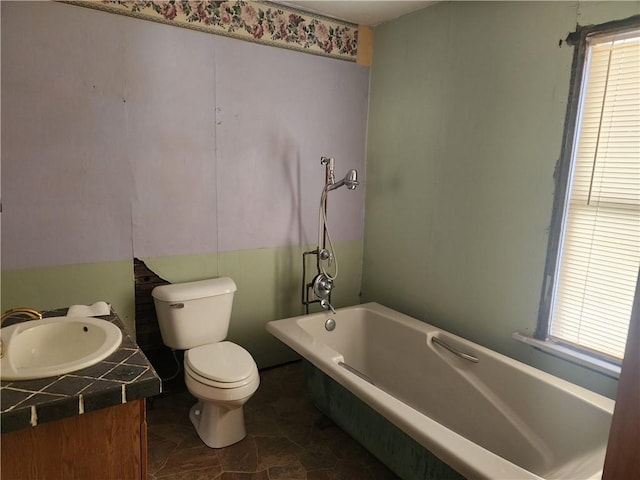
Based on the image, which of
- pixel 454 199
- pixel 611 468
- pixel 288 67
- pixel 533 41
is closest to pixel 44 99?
pixel 288 67

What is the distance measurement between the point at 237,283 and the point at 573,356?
190cm

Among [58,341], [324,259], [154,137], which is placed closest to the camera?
[58,341]

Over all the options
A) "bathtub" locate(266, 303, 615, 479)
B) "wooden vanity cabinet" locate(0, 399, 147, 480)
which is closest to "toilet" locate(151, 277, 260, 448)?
"bathtub" locate(266, 303, 615, 479)

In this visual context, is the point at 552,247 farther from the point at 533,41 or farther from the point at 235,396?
the point at 235,396

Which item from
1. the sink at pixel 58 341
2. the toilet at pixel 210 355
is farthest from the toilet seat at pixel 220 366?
the sink at pixel 58 341

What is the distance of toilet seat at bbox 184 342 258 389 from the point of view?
1.99 m

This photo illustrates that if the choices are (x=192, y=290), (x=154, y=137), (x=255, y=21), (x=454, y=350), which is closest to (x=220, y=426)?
(x=192, y=290)

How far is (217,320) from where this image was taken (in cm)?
240

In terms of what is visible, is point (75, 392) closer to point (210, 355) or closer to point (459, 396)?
point (210, 355)

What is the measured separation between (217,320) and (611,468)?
1.96m

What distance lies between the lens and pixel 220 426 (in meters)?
2.15

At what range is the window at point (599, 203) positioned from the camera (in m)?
1.73

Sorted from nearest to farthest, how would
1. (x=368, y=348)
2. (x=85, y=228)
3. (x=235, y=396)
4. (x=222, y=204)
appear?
(x=235, y=396)
(x=85, y=228)
(x=222, y=204)
(x=368, y=348)

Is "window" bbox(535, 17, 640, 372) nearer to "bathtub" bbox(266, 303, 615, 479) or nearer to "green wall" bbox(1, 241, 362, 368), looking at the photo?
"bathtub" bbox(266, 303, 615, 479)
